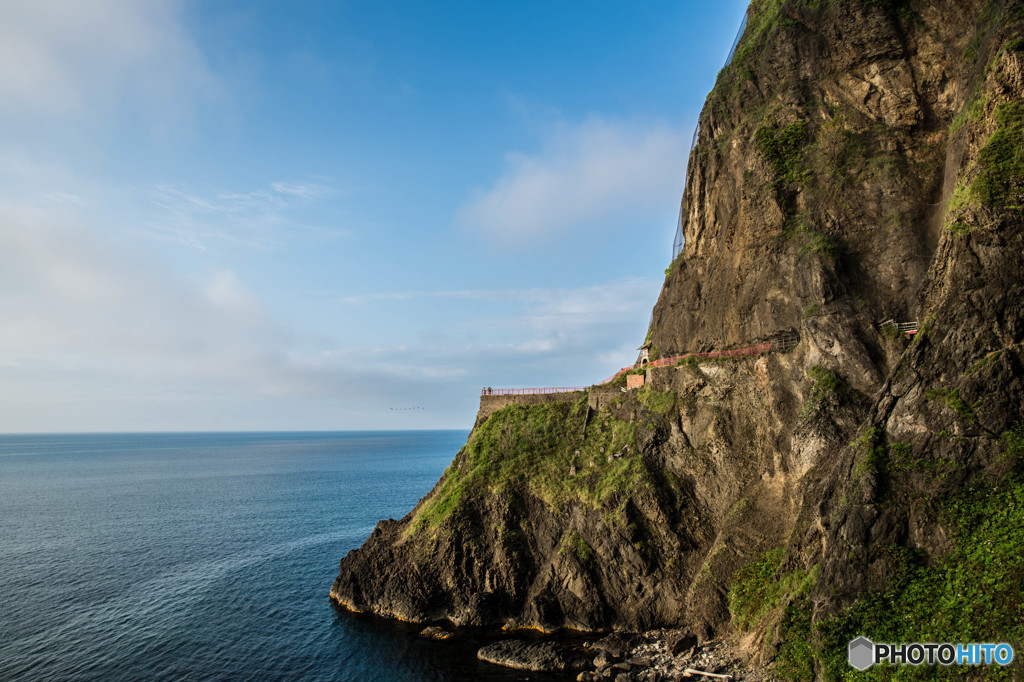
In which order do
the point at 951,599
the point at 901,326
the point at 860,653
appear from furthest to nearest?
the point at 901,326 → the point at 860,653 → the point at 951,599

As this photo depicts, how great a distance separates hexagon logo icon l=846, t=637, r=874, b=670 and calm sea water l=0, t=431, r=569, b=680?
1751cm

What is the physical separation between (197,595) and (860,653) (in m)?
49.2

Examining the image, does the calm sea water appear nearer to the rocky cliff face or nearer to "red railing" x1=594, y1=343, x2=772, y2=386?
the rocky cliff face

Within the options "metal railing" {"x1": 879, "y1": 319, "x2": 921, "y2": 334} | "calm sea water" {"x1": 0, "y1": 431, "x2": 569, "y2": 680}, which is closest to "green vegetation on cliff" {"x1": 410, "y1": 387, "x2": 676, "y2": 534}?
"calm sea water" {"x1": 0, "y1": 431, "x2": 569, "y2": 680}

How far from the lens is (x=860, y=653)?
24109 mm

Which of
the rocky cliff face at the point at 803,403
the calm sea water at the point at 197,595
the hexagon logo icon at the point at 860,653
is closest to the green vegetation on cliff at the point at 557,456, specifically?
the rocky cliff face at the point at 803,403

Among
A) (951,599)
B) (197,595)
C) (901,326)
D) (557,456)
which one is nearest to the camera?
(951,599)

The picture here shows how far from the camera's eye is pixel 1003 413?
2472 cm

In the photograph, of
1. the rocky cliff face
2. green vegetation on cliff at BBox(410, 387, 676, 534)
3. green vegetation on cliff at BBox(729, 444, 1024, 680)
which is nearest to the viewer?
green vegetation on cliff at BBox(729, 444, 1024, 680)

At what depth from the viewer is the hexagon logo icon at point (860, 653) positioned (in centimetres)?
2380

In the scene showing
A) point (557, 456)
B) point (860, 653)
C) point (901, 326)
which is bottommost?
point (860, 653)

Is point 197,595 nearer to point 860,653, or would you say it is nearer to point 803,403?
point 860,653

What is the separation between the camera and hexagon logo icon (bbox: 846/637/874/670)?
23797mm

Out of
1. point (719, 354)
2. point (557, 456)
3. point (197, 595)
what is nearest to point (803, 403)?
point (719, 354)
